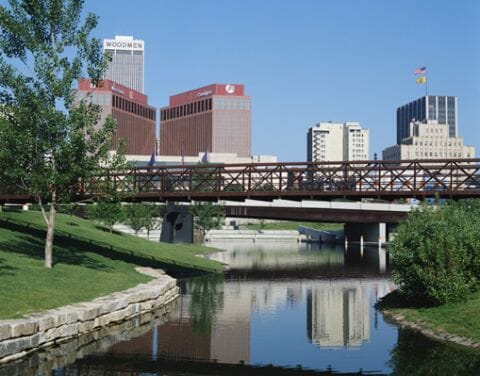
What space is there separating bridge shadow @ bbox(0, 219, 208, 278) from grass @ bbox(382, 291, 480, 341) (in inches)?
955

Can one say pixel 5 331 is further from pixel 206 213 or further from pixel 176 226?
pixel 206 213

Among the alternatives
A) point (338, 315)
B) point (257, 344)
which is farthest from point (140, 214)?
point (257, 344)

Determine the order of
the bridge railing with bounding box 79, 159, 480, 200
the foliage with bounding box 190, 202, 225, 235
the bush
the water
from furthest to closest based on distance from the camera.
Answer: the foliage with bounding box 190, 202, 225, 235 < the bridge railing with bounding box 79, 159, 480, 200 < the bush < the water

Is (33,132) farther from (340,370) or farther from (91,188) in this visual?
(340,370)

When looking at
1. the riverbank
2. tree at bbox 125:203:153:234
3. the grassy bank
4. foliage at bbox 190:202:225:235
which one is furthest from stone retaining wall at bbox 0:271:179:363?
foliage at bbox 190:202:225:235

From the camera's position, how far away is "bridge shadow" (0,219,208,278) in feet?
164

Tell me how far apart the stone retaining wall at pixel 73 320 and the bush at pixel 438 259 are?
634 inches

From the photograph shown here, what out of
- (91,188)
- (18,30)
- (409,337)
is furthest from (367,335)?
(18,30)

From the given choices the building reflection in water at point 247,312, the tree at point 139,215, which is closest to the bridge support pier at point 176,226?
the tree at point 139,215

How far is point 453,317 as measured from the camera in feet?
116

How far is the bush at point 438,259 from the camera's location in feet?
124

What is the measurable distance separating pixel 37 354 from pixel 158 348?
17.9ft

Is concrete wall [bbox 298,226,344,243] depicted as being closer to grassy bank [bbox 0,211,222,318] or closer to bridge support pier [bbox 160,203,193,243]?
bridge support pier [bbox 160,203,193,243]

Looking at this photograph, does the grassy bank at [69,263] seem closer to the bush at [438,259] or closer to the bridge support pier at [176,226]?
the bridge support pier at [176,226]
